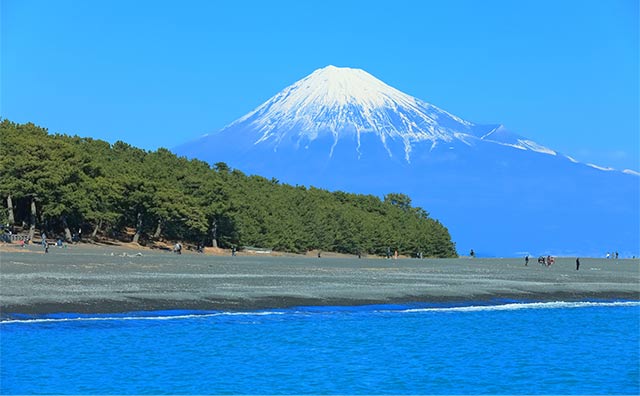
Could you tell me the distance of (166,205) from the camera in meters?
101

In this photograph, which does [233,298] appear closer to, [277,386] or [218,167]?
[277,386]

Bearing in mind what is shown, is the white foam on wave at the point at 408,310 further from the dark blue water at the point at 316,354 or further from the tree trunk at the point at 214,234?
the tree trunk at the point at 214,234

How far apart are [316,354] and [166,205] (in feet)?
234

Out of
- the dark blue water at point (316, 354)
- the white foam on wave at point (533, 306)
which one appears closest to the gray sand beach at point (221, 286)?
the white foam on wave at point (533, 306)

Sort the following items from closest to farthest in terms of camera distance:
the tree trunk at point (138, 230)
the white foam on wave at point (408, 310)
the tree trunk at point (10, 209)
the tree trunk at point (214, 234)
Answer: the white foam on wave at point (408, 310)
the tree trunk at point (10, 209)
the tree trunk at point (138, 230)
the tree trunk at point (214, 234)

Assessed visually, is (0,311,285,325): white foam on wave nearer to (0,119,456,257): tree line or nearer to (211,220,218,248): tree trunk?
(0,119,456,257): tree line

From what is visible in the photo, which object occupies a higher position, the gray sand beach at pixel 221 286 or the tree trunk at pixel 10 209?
the tree trunk at pixel 10 209

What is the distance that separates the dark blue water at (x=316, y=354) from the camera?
26.8 m

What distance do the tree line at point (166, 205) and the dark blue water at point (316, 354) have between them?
53.6 m

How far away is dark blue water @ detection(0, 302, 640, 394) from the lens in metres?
26.8

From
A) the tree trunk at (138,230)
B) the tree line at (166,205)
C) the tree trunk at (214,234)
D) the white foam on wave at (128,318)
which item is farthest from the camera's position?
the tree trunk at (214,234)

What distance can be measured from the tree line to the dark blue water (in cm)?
5360

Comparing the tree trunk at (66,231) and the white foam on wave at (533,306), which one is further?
the tree trunk at (66,231)

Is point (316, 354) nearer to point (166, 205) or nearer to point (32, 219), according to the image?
point (32, 219)
